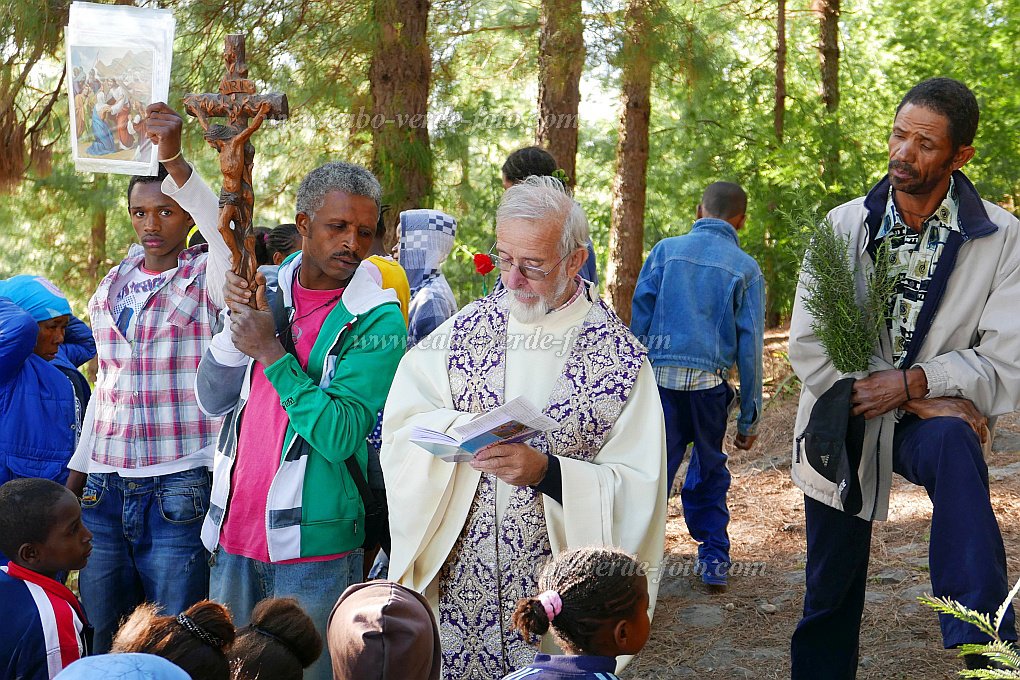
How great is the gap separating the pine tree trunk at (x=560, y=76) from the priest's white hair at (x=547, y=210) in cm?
387

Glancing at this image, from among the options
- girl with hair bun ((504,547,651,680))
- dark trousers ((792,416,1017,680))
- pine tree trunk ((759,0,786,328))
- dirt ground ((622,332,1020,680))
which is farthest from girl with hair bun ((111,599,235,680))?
pine tree trunk ((759,0,786,328))

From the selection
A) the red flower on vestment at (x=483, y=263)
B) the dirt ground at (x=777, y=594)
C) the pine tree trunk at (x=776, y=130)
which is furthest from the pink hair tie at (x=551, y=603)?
the pine tree trunk at (x=776, y=130)

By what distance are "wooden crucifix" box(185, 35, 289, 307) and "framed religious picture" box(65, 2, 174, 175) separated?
0.66 ft

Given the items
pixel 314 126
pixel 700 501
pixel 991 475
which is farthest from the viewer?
pixel 314 126

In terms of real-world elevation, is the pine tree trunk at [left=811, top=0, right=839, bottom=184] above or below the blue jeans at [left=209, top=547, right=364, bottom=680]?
above

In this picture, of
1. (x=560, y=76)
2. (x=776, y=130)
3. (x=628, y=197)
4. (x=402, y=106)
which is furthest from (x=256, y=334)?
(x=776, y=130)

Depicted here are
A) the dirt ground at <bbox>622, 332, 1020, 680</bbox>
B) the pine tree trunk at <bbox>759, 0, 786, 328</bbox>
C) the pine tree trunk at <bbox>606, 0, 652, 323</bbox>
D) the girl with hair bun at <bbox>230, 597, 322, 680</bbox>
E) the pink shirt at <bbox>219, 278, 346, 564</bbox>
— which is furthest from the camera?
the pine tree trunk at <bbox>759, 0, 786, 328</bbox>

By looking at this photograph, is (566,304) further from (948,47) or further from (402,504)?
(948,47)

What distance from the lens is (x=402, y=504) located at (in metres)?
3.35

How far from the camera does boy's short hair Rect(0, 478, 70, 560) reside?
3.14m

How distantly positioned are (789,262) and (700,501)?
7789mm

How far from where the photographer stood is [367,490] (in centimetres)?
354

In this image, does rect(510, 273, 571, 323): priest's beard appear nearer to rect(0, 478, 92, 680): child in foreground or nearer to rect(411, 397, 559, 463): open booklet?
rect(411, 397, 559, 463): open booklet

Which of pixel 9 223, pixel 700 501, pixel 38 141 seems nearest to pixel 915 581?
pixel 700 501
